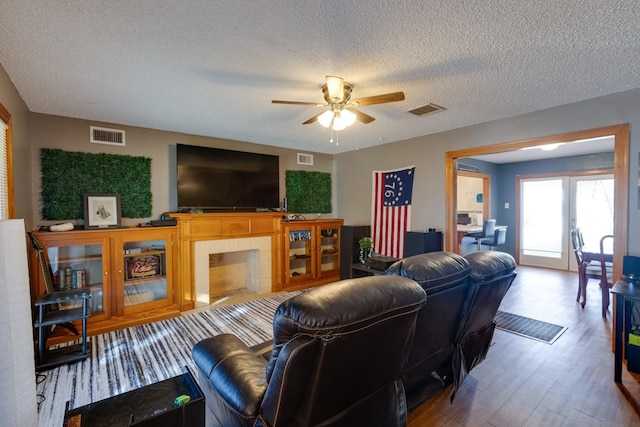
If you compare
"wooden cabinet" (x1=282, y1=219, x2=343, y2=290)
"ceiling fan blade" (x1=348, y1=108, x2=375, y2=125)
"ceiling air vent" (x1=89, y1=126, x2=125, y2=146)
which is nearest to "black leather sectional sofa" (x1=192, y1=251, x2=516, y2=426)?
"ceiling fan blade" (x1=348, y1=108, x2=375, y2=125)

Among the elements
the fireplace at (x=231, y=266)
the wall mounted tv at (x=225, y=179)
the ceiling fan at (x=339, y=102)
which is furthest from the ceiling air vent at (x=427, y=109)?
the fireplace at (x=231, y=266)

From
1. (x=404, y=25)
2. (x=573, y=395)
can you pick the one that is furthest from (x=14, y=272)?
(x=573, y=395)

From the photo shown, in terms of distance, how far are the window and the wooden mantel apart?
155cm

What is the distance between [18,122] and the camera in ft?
9.06

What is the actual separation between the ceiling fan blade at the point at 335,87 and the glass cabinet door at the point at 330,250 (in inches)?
129

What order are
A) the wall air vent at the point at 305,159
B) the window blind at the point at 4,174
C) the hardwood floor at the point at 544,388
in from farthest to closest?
1. the wall air vent at the point at 305,159
2. the window blind at the point at 4,174
3. the hardwood floor at the point at 544,388

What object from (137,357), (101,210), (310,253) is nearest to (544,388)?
(137,357)

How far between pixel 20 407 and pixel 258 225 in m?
3.81

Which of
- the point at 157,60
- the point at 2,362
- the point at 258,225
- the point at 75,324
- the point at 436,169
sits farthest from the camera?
the point at 258,225

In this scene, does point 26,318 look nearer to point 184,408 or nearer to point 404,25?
point 184,408

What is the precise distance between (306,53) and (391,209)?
10.9 ft

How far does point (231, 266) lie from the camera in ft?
15.9

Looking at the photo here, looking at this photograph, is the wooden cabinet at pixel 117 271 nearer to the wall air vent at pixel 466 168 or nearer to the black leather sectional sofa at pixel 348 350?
the black leather sectional sofa at pixel 348 350

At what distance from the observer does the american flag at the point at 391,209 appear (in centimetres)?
471
